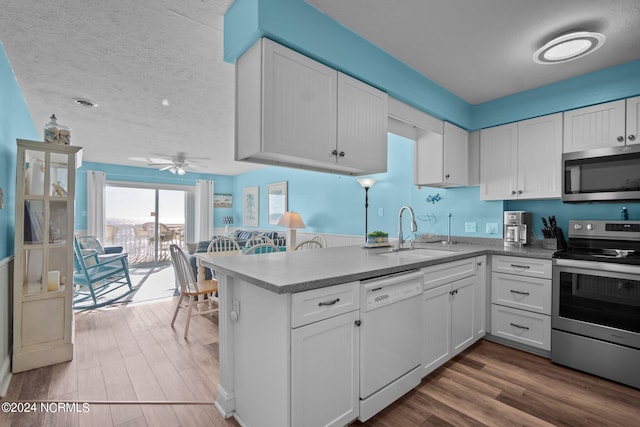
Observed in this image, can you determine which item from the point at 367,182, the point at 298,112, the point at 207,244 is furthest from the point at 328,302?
the point at 207,244

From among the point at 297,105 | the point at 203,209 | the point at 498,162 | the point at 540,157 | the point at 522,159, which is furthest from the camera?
the point at 203,209

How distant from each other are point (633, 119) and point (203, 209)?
7845 mm

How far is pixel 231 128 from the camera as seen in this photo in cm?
402

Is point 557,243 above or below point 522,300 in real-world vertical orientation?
above

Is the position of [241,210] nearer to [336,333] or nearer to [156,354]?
[156,354]

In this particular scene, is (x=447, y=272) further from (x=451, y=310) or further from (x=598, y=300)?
(x=598, y=300)

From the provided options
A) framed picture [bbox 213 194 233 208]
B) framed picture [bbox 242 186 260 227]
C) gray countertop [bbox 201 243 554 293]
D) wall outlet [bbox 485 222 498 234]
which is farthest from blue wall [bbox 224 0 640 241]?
framed picture [bbox 213 194 233 208]

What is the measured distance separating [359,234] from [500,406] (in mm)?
2803

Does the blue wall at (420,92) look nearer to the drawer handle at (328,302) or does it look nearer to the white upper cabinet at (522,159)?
the white upper cabinet at (522,159)

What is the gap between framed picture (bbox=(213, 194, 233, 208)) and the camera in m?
8.27

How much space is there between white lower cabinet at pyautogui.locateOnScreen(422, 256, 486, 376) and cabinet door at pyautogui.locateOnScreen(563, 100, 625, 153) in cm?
129

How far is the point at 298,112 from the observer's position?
1747 millimetres

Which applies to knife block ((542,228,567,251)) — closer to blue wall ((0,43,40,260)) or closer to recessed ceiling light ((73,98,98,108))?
blue wall ((0,43,40,260))

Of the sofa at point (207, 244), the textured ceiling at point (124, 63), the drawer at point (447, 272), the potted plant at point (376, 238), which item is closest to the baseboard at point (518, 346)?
the drawer at point (447, 272)
